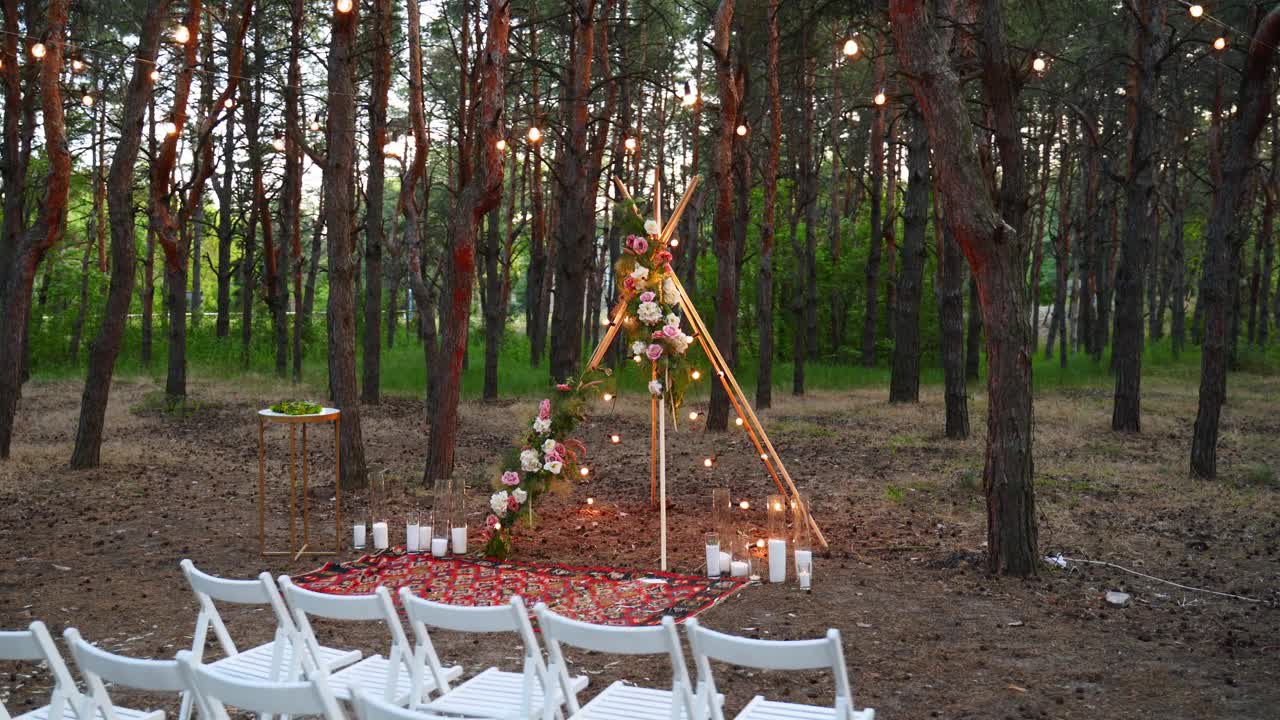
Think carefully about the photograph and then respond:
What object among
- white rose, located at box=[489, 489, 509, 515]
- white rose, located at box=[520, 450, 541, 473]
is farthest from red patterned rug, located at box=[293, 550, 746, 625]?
white rose, located at box=[520, 450, 541, 473]

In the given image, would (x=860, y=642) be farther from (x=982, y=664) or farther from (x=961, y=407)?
(x=961, y=407)

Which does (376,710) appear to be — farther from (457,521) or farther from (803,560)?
(457,521)

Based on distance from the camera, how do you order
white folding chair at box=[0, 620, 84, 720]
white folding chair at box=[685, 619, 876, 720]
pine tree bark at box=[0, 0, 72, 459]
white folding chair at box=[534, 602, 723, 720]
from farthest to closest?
pine tree bark at box=[0, 0, 72, 459] < white folding chair at box=[534, 602, 723, 720] < white folding chair at box=[0, 620, 84, 720] < white folding chair at box=[685, 619, 876, 720]

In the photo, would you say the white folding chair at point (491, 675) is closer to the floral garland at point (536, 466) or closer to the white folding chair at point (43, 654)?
the white folding chair at point (43, 654)

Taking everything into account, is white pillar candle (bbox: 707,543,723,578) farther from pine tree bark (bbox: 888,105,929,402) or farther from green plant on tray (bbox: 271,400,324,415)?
pine tree bark (bbox: 888,105,929,402)

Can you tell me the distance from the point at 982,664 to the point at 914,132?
13.6 metres

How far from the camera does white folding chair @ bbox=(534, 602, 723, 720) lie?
434 cm

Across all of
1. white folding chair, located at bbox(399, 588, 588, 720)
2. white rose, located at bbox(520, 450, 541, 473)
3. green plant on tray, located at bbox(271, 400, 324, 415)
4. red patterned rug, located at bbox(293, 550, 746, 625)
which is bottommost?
red patterned rug, located at bbox(293, 550, 746, 625)

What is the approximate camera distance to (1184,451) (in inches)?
596

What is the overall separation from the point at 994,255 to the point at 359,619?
5824 mm

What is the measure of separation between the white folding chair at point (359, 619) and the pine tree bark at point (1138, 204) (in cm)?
1393

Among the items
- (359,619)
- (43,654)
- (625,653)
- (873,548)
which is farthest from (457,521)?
(43,654)

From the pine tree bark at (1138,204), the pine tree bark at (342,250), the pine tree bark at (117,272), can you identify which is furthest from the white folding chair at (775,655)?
the pine tree bark at (1138,204)

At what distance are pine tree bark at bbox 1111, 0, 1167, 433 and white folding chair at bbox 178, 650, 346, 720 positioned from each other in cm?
1486
